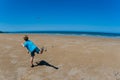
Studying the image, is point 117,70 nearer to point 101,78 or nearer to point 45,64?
point 101,78

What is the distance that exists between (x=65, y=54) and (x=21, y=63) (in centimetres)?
354

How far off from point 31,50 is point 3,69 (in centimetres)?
201

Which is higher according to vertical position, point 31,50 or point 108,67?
point 31,50

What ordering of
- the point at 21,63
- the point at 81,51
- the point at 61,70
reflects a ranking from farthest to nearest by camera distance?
the point at 81,51 → the point at 21,63 → the point at 61,70

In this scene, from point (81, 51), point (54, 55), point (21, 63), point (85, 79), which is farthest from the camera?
point (81, 51)

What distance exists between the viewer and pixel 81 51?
17688mm

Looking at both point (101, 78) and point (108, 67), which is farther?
point (108, 67)

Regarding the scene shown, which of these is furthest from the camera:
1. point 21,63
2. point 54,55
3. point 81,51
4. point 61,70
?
point 81,51

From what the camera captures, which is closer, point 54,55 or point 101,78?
point 101,78

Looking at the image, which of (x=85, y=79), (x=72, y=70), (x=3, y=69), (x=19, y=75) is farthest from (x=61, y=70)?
(x=3, y=69)

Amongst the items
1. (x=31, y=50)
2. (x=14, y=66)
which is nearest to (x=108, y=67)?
(x=31, y=50)

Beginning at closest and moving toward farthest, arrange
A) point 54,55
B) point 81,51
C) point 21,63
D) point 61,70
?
point 61,70 < point 21,63 < point 54,55 < point 81,51

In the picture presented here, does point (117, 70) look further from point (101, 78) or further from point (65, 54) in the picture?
point (65, 54)

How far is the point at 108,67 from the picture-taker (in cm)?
1442
